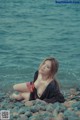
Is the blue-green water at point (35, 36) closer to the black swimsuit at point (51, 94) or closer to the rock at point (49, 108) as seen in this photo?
the black swimsuit at point (51, 94)

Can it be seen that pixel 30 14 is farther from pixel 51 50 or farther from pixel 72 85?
pixel 72 85

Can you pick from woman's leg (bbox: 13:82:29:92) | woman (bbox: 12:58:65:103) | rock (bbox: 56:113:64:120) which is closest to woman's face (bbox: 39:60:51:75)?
woman (bbox: 12:58:65:103)

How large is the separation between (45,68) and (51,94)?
17 centimetres

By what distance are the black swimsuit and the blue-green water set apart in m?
0.05

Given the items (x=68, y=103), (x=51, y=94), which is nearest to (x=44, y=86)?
(x=51, y=94)

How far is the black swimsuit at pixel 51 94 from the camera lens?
370 centimetres

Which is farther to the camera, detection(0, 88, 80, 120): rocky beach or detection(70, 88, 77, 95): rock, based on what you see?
detection(70, 88, 77, 95): rock

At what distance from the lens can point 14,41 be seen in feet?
12.3

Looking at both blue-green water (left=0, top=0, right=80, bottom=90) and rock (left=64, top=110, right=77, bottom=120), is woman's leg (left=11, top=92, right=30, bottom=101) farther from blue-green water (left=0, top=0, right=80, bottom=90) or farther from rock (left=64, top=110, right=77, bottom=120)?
rock (left=64, top=110, right=77, bottom=120)

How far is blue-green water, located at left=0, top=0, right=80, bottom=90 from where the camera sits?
3.73 metres

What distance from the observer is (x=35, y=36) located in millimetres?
3732

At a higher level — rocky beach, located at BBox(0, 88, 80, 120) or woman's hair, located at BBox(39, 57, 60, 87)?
woman's hair, located at BBox(39, 57, 60, 87)

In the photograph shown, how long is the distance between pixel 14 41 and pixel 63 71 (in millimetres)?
358

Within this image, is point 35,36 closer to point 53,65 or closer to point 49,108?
point 53,65
